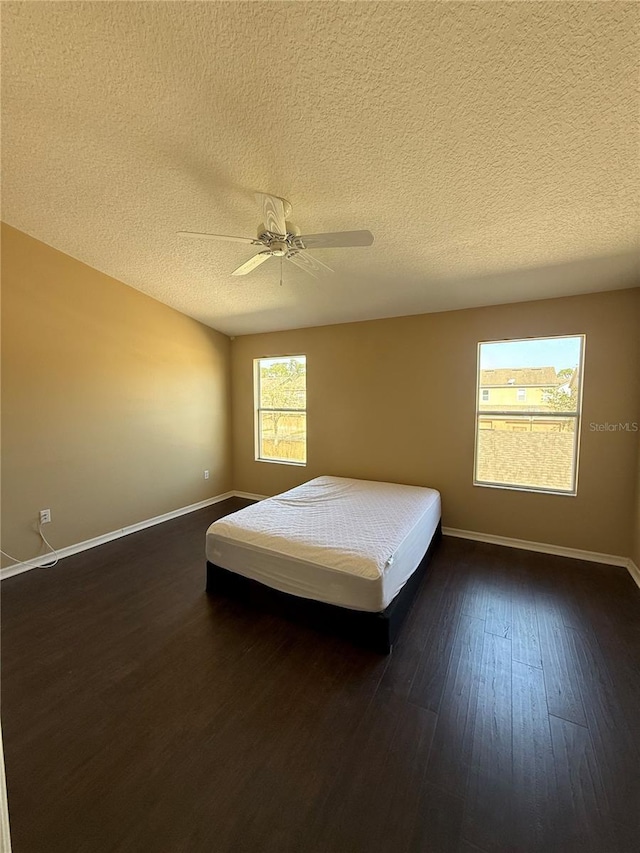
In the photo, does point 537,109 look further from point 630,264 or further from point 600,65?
point 630,264

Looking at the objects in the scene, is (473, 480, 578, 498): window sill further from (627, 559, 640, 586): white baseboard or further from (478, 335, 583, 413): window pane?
(478, 335, 583, 413): window pane

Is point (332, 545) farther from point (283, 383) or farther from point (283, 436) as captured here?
point (283, 383)

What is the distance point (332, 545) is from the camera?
221 cm

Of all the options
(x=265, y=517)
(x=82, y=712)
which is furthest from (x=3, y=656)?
(x=265, y=517)

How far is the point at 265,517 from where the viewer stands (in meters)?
2.74

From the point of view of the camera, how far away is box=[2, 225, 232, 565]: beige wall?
2861 millimetres

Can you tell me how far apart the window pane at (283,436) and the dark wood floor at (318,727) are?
2.53m

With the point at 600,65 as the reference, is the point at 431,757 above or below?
below

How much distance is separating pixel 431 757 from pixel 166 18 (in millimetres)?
3223

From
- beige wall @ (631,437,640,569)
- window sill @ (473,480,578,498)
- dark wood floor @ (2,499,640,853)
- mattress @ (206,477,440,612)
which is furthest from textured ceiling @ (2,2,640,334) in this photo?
dark wood floor @ (2,499,640,853)

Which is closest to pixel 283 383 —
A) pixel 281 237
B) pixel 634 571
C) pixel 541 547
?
pixel 281 237

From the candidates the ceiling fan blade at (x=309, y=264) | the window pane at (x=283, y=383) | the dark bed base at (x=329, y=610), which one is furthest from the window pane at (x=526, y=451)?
the window pane at (x=283, y=383)

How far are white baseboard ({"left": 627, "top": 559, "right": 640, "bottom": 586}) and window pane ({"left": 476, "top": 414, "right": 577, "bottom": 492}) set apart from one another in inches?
28.7

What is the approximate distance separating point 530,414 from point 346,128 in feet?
9.52
